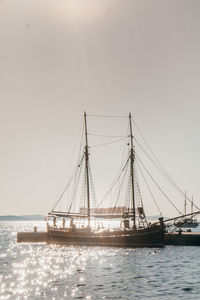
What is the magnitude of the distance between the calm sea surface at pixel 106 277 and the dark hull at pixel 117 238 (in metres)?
8.45

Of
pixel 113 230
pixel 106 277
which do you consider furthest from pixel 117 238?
pixel 106 277

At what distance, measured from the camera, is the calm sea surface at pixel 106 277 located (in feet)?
77.5

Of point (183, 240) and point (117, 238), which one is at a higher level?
point (117, 238)

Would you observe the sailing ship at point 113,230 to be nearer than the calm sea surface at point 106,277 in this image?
No

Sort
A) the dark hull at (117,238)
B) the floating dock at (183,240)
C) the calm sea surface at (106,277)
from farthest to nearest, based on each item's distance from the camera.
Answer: the floating dock at (183,240)
the dark hull at (117,238)
the calm sea surface at (106,277)

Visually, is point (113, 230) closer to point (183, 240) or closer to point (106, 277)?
point (183, 240)

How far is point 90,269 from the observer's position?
3459 centimetres

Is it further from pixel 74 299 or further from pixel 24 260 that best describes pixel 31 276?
pixel 24 260

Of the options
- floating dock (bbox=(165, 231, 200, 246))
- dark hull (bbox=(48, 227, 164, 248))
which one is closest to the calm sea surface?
dark hull (bbox=(48, 227, 164, 248))

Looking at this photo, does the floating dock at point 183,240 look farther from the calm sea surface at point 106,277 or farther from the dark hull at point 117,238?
the calm sea surface at point 106,277

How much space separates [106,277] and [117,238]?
2685 centimetres

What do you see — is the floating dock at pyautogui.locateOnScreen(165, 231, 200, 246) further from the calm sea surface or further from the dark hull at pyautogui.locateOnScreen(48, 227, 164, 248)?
the calm sea surface

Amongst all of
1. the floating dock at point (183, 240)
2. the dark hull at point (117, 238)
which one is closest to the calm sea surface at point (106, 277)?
the dark hull at point (117, 238)

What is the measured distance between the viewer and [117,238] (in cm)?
5638
